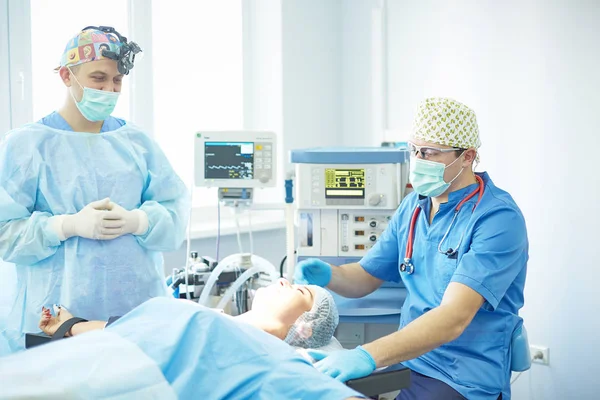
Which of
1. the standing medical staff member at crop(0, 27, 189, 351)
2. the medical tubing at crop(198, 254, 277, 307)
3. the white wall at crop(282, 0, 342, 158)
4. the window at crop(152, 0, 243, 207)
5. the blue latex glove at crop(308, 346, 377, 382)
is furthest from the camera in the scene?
the white wall at crop(282, 0, 342, 158)

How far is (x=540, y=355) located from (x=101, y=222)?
2109 millimetres

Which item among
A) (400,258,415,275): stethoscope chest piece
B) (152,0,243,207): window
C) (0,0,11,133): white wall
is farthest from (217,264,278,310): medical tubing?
(152,0,243,207): window

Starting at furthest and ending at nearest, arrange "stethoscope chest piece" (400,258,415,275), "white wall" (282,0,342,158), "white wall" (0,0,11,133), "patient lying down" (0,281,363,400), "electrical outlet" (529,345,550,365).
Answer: "white wall" (282,0,342,158)
"electrical outlet" (529,345,550,365)
"white wall" (0,0,11,133)
"stethoscope chest piece" (400,258,415,275)
"patient lying down" (0,281,363,400)

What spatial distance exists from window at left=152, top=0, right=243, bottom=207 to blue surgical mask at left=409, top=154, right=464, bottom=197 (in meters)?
1.87

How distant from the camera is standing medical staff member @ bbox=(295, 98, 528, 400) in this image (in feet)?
5.74

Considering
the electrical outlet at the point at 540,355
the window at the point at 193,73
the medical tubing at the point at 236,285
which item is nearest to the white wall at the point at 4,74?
the window at the point at 193,73

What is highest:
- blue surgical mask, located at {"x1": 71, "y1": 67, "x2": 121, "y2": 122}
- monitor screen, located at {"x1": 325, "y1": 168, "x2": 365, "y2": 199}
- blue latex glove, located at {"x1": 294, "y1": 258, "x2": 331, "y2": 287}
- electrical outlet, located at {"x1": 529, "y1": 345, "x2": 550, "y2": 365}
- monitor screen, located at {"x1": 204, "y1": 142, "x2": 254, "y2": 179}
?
blue surgical mask, located at {"x1": 71, "y1": 67, "x2": 121, "y2": 122}

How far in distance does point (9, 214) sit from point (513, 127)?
219cm

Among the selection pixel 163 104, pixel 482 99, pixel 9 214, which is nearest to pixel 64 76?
pixel 9 214

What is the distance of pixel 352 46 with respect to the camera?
388 cm

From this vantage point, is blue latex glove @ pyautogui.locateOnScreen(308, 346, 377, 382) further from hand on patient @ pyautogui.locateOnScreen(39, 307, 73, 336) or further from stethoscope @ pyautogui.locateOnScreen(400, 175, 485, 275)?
hand on patient @ pyautogui.locateOnScreen(39, 307, 73, 336)

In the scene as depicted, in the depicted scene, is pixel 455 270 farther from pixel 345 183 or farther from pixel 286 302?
pixel 345 183

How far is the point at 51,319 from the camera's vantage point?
6.07ft

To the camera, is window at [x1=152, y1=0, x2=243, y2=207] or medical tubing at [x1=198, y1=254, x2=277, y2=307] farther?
window at [x1=152, y1=0, x2=243, y2=207]
